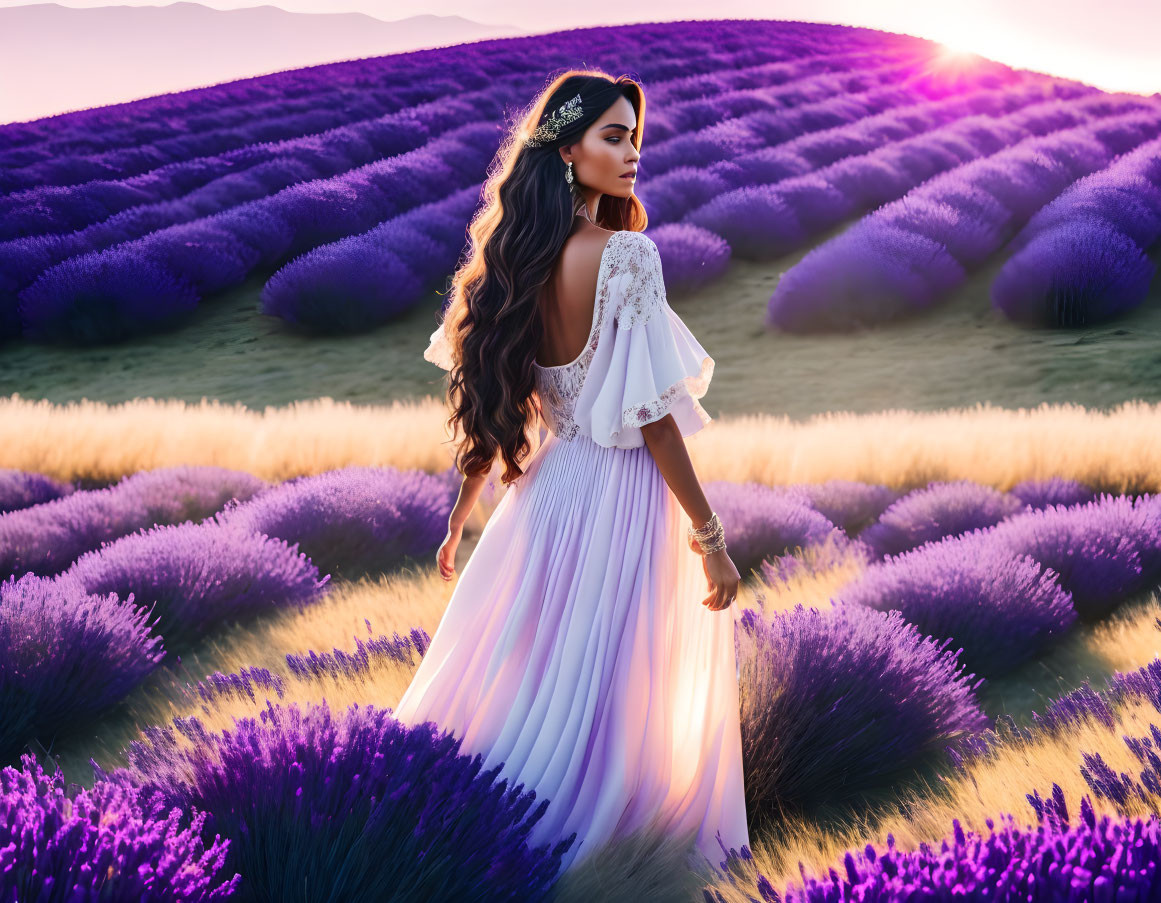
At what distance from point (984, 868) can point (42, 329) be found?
923cm

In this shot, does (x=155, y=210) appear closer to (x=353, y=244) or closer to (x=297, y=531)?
(x=353, y=244)

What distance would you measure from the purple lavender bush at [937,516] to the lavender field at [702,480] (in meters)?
0.02

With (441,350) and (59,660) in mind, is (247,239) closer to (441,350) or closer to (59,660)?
(59,660)

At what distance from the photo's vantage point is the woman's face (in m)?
1.65

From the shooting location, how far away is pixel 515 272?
1671 millimetres

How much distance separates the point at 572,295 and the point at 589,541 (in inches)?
19.2

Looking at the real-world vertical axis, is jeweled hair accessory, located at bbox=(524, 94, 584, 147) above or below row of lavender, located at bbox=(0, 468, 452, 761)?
above

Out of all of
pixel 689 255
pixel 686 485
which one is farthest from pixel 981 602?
pixel 689 255

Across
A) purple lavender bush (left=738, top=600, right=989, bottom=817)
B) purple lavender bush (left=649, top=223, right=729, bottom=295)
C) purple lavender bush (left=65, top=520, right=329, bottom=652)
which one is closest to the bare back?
purple lavender bush (left=738, top=600, right=989, bottom=817)

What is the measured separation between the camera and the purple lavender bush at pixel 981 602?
2482 millimetres

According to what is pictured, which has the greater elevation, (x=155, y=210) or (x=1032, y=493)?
(x=155, y=210)

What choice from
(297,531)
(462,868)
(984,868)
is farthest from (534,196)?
(297,531)

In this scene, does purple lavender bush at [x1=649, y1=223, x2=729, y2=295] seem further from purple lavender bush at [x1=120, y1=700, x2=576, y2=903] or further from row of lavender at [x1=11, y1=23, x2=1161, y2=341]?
purple lavender bush at [x1=120, y1=700, x2=576, y2=903]

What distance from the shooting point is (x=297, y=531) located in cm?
357
